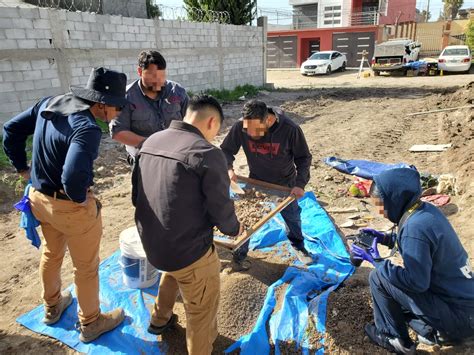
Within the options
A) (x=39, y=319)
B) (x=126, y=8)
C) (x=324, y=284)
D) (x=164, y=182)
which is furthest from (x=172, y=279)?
(x=126, y=8)

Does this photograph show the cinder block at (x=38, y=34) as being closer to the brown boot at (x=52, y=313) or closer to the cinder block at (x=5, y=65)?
the cinder block at (x=5, y=65)

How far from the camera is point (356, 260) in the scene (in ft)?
10.5

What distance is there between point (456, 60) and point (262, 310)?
2138cm

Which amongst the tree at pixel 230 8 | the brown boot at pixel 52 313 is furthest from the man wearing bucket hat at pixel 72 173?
the tree at pixel 230 8

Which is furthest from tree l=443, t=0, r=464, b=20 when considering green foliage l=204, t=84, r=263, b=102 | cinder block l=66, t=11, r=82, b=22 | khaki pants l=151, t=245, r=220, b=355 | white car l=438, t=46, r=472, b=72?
khaki pants l=151, t=245, r=220, b=355

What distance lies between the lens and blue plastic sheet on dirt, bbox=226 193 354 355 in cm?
290

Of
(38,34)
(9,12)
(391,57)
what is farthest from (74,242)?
(391,57)

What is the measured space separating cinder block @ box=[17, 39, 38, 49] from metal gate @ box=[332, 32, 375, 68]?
25283 millimetres

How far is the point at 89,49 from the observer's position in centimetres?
952

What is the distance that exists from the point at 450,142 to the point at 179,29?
30.3 feet

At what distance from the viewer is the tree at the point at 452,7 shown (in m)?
49.8

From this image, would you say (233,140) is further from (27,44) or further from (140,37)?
(140,37)

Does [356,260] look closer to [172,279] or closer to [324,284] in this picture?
[324,284]

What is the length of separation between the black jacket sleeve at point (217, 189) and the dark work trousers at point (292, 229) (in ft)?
5.09
